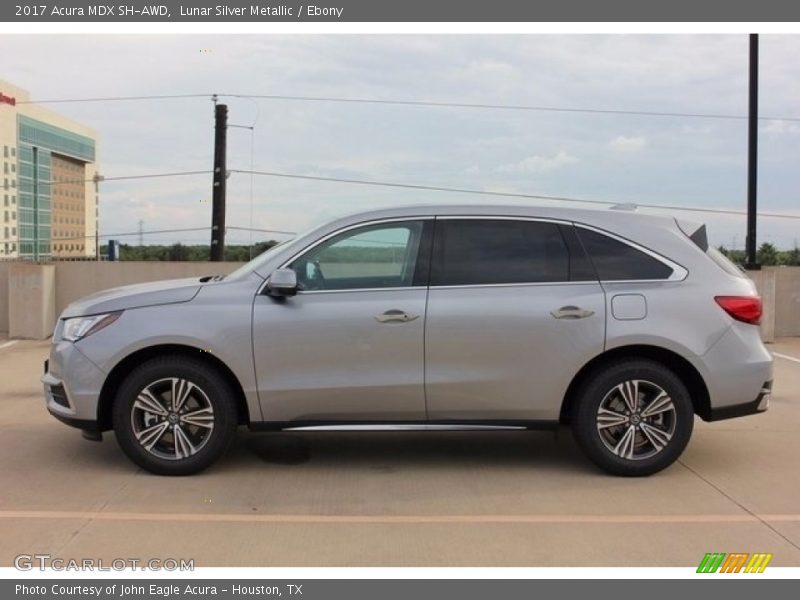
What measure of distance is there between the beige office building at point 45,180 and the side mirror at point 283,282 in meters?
101

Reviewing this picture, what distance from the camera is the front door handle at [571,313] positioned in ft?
16.1

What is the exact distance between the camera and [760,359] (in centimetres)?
501

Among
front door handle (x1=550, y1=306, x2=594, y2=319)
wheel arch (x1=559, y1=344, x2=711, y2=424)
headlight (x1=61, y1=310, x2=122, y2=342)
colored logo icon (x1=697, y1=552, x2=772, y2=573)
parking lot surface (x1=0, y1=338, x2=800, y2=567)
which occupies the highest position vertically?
front door handle (x1=550, y1=306, x2=594, y2=319)

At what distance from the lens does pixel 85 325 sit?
4.97 meters

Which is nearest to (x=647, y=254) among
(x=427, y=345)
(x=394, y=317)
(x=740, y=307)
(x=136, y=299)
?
(x=740, y=307)

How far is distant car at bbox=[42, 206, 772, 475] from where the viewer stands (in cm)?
487

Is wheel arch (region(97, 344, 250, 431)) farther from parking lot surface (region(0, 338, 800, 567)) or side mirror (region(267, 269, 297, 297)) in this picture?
side mirror (region(267, 269, 297, 297))

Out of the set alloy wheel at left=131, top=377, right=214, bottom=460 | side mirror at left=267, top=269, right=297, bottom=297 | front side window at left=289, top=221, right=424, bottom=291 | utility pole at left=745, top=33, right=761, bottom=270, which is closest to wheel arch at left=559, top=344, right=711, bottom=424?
front side window at left=289, top=221, right=424, bottom=291

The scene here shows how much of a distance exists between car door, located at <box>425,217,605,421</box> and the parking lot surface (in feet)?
1.92

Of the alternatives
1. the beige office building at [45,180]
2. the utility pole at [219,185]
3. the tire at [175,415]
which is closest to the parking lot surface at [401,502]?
the tire at [175,415]

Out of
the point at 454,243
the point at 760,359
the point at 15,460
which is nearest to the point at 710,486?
the point at 760,359

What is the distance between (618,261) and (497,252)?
2.80 feet

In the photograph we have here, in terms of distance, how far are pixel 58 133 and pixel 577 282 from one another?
142 m

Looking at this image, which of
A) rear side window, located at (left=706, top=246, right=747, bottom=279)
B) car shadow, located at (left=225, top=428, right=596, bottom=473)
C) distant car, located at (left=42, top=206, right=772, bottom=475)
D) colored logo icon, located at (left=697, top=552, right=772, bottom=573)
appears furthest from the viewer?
car shadow, located at (left=225, top=428, right=596, bottom=473)
